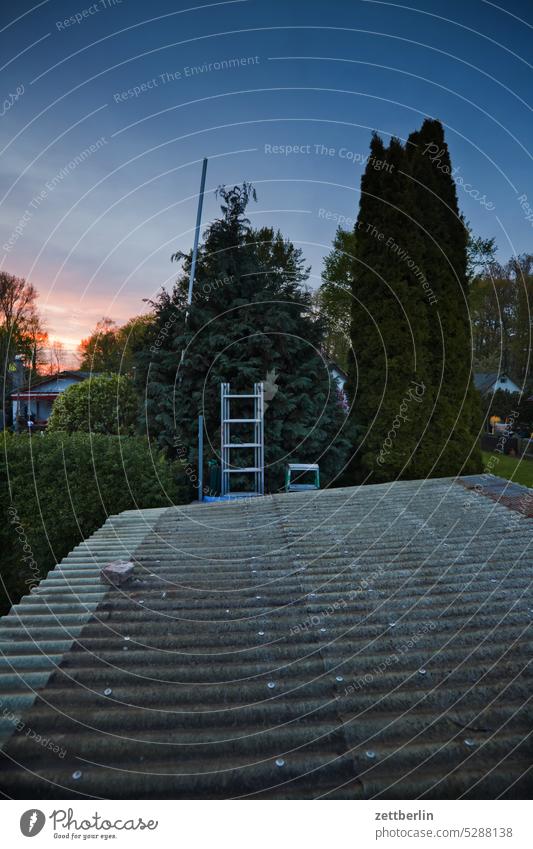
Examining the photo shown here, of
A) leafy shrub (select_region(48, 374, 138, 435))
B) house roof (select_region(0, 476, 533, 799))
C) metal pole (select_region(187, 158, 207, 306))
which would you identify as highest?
metal pole (select_region(187, 158, 207, 306))

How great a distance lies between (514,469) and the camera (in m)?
14.6

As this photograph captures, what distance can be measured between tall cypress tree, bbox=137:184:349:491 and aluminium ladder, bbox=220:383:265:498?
0.34 m

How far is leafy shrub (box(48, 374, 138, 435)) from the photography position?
12727 mm

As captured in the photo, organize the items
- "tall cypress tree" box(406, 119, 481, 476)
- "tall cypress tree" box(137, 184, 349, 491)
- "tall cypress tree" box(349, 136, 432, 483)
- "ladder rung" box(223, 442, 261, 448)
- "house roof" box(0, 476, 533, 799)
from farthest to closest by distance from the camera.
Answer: "tall cypress tree" box(406, 119, 481, 476)
"tall cypress tree" box(349, 136, 432, 483)
"tall cypress tree" box(137, 184, 349, 491)
"ladder rung" box(223, 442, 261, 448)
"house roof" box(0, 476, 533, 799)

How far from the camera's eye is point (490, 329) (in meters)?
27.1

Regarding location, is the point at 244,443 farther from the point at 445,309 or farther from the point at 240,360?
the point at 445,309

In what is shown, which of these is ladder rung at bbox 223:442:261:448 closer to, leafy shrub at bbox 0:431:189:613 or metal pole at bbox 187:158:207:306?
leafy shrub at bbox 0:431:189:613

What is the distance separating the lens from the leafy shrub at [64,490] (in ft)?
25.7

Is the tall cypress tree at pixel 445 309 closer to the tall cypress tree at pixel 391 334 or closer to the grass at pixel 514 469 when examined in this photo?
the tall cypress tree at pixel 391 334

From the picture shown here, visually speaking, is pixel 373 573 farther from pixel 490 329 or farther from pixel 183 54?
pixel 490 329

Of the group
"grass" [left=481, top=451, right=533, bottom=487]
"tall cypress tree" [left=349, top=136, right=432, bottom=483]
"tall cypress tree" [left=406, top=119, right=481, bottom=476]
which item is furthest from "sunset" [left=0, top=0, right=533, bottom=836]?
"grass" [left=481, top=451, right=533, bottom=487]

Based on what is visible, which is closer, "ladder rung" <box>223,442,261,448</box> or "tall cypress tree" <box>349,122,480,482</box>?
"ladder rung" <box>223,442,261,448</box>

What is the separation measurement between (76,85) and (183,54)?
754mm

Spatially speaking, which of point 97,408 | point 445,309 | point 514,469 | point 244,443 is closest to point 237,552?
point 244,443
